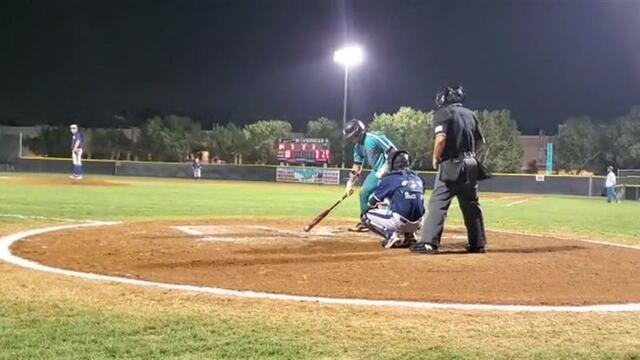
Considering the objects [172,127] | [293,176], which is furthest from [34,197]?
[172,127]

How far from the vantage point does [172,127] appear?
7125cm

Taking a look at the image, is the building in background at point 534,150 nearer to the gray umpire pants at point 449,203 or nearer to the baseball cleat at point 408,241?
the baseball cleat at point 408,241

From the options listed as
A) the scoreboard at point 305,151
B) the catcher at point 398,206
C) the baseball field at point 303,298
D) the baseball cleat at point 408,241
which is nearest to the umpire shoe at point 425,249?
the baseball field at point 303,298

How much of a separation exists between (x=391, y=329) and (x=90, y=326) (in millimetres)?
2108

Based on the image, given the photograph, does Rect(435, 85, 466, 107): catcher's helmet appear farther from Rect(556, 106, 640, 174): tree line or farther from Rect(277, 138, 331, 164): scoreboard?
Rect(556, 106, 640, 174): tree line

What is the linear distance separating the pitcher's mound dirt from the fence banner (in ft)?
127

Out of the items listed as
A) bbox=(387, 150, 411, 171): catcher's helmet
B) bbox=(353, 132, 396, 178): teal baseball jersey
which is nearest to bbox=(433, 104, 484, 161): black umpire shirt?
bbox=(387, 150, 411, 171): catcher's helmet

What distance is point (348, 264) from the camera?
7973 millimetres

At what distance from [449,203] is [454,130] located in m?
0.96

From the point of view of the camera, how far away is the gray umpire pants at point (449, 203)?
8930mm

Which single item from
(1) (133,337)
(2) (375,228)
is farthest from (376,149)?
(1) (133,337)

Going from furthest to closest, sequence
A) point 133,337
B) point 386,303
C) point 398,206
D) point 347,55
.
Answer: point 347,55
point 398,206
point 386,303
point 133,337

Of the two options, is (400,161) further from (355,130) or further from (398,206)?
(355,130)

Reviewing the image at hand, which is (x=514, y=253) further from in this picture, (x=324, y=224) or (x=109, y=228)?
(x=109, y=228)
